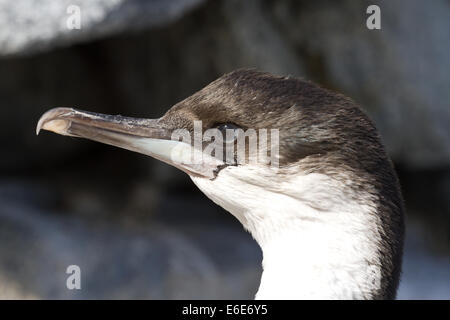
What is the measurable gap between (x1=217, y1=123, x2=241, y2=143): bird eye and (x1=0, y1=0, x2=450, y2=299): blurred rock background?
146 cm

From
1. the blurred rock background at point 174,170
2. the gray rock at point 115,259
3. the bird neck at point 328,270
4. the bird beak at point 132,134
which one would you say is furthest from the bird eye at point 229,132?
the gray rock at point 115,259

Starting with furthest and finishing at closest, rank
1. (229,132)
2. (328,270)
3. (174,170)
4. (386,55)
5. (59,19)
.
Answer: (174,170) < (386,55) < (59,19) < (229,132) < (328,270)

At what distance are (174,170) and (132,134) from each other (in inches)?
93.4

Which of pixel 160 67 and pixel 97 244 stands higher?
pixel 160 67

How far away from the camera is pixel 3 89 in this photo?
4.85m

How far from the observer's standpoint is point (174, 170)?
481cm

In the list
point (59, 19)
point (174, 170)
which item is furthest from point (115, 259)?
point (59, 19)

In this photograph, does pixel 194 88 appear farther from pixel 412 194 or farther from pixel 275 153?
pixel 275 153

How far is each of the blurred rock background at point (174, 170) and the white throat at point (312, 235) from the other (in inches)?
65.0

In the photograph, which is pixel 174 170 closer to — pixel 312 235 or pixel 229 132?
pixel 229 132

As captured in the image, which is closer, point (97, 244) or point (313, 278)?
point (313, 278)

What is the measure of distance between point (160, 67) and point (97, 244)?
1.07 metres
